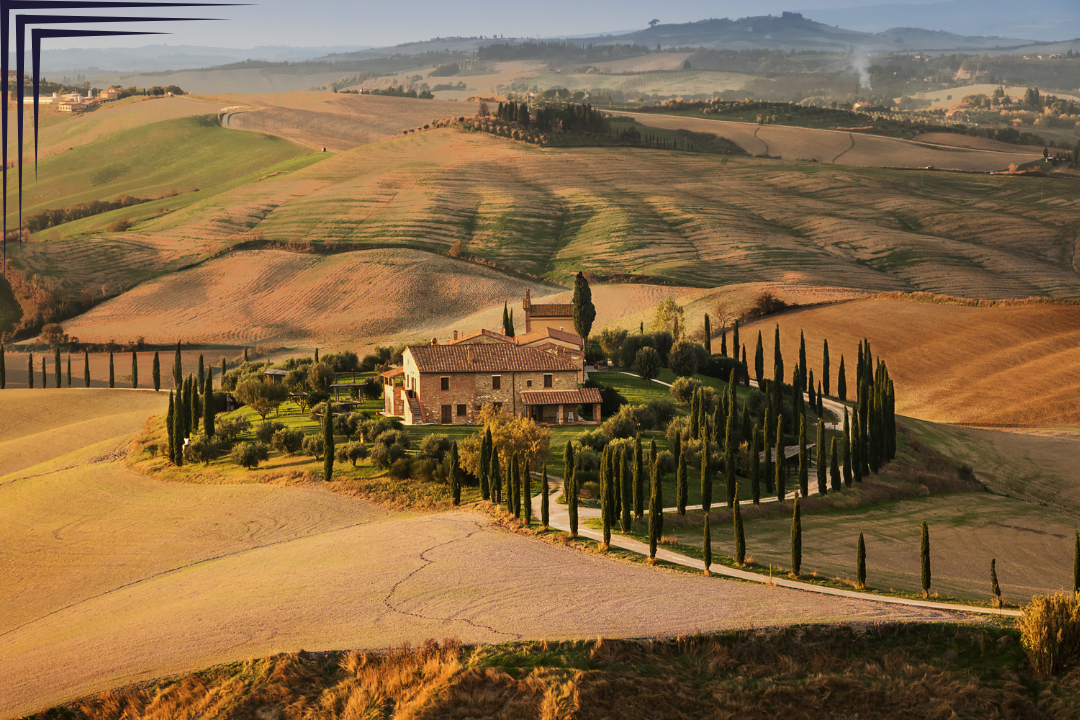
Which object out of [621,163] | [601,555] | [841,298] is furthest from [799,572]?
[621,163]

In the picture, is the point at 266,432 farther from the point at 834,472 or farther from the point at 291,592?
the point at 834,472

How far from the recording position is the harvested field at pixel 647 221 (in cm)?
13538

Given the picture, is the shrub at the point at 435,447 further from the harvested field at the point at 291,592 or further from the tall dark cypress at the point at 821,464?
the tall dark cypress at the point at 821,464

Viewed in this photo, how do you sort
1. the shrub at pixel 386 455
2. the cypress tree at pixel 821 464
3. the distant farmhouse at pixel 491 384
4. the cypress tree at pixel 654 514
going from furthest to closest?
1. the distant farmhouse at pixel 491 384
2. the shrub at pixel 386 455
3. the cypress tree at pixel 821 464
4. the cypress tree at pixel 654 514

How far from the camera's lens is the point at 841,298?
11194 cm

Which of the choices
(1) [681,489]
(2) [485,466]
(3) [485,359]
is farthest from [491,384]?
(1) [681,489]

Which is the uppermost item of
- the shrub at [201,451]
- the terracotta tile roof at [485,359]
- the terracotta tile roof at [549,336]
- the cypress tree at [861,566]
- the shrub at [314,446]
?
the terracotta tile roof at [549,336]

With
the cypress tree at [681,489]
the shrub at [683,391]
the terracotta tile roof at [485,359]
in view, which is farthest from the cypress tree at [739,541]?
the shrub at [683,391]

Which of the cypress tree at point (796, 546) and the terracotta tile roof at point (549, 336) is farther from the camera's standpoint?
the terracotta tile roof at point (549, 336)

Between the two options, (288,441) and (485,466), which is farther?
(288,441)

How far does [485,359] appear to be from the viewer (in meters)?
70.6

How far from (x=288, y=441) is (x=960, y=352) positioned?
56501 mm

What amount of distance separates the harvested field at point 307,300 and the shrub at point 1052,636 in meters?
83.7

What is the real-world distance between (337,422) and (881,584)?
33.6m
